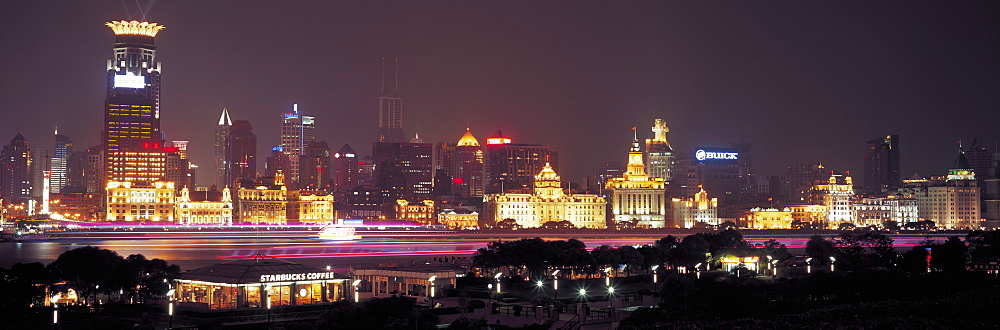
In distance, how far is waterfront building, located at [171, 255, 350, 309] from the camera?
191 ft

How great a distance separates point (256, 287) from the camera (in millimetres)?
58281

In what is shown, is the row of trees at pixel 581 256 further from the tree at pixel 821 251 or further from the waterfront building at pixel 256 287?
the waterfront building at pixel 256 287

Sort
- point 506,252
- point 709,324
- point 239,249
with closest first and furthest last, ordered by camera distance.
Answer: point 709,324, point 506,252, point 239,249

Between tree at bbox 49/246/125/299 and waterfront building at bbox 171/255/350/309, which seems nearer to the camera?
waterfront building at bbox 171/255/350/309

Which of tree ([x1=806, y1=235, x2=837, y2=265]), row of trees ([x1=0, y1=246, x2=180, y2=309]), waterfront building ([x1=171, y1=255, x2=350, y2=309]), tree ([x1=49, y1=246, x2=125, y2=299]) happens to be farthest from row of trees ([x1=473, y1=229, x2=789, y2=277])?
waterfront building ([x1=171, y1=255, x2=350, y2=309])

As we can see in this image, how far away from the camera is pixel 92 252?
3044 inches

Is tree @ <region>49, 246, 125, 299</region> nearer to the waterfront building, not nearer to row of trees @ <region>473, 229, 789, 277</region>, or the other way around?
the waterfront building

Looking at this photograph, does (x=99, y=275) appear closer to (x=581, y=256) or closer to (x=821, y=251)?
(x=581, y=256)

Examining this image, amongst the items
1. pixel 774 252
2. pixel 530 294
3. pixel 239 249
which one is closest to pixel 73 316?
pixel 530 294

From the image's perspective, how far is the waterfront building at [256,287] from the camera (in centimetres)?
5816

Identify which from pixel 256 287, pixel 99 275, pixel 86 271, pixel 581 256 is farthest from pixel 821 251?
pixel 256 287

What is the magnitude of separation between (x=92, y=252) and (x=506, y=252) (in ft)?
92.0

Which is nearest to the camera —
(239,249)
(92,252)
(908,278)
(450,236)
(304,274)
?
(304,274)

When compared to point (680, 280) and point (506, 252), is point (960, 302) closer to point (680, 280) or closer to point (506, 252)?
point (680, 280)
